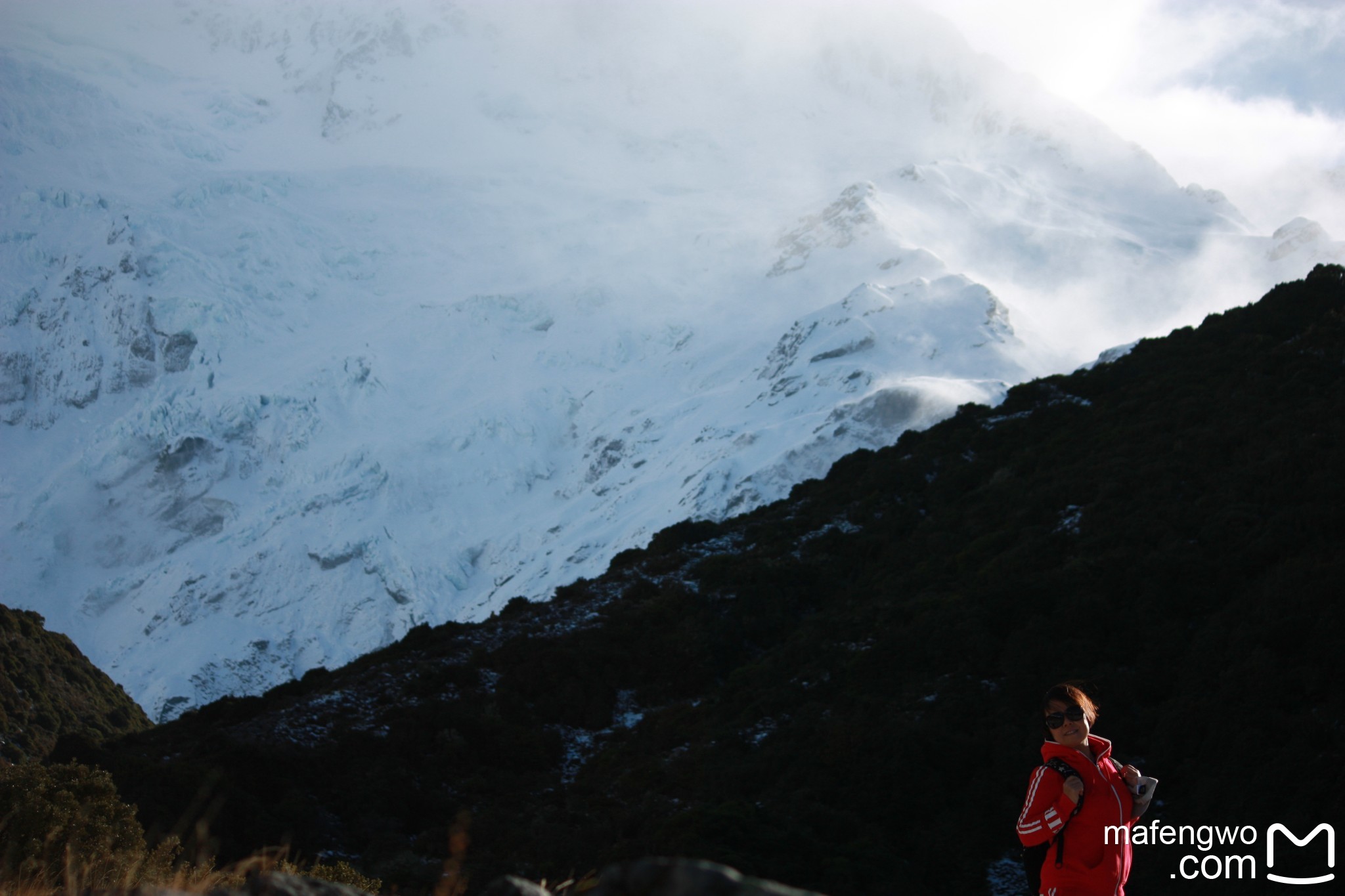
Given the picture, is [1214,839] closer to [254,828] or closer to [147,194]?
[254,828]

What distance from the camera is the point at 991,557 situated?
24.4 meters

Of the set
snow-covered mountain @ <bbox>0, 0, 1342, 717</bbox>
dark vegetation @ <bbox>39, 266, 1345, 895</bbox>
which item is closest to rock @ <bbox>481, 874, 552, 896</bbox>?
dark vegetation @ <bbox>39, 266, 1345, 895</bbox>

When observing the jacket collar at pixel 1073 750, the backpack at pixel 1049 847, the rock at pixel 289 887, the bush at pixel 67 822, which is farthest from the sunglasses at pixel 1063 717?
the bush at pixel 67 822

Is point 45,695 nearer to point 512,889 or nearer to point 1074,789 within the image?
point 512,889

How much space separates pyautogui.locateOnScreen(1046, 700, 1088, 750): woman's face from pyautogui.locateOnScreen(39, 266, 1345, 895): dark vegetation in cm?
64

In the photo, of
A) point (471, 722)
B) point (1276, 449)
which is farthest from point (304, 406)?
point (1276, 449)

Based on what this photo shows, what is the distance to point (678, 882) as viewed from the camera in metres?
3.37

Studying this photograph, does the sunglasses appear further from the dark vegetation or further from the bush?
the bush

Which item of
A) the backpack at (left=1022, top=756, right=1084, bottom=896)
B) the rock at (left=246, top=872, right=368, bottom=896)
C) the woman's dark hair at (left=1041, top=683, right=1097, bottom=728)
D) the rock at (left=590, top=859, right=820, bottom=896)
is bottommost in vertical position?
the rock at (left=246, top=872, right=368, bottom=896)

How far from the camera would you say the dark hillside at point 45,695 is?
97.8 ft

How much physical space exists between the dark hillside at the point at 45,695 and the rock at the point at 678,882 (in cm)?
3058

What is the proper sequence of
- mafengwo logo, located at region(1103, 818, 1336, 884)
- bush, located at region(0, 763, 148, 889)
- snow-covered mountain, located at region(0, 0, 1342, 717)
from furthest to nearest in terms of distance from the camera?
snow-covered mountain, located at region(0, 0, 1342, 717) < mafengwo logo, located at region(1103, 818, 1336, 884) < bush, located at region(0, 763, 148, 889)

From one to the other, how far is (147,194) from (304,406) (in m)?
55.8

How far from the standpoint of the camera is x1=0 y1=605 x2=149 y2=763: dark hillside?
97.8 ft
